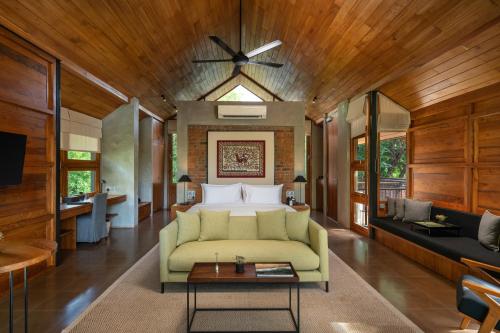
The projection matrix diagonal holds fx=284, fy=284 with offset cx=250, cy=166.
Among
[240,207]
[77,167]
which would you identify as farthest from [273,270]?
[77,167]

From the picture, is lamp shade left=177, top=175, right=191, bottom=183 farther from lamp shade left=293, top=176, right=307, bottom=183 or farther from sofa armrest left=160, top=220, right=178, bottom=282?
sofa armrest left=160, top=220, right=178, bottom=282

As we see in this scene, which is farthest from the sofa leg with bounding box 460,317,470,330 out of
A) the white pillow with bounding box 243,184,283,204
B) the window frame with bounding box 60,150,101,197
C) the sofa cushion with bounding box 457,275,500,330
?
the window frame with bounding box 60,150,101,197

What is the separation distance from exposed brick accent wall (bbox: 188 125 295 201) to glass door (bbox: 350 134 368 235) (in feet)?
4.45

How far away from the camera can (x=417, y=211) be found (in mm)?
4680

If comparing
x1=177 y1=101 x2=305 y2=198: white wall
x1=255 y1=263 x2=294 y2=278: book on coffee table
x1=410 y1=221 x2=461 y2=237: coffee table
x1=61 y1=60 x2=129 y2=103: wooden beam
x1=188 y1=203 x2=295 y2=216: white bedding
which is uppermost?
x1=61 y1=60 x2=129 y2=103: wooden beam

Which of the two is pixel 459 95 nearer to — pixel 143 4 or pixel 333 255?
pixel 333 255

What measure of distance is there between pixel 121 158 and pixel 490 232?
6606 mm

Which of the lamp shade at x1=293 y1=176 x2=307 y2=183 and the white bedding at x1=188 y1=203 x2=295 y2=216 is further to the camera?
the lamp shade at x1=293 y1=176 x2=307 y2=183

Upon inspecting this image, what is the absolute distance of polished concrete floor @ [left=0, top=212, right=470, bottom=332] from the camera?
8.29ft

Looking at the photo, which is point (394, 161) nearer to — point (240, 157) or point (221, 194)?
point (240, 157)

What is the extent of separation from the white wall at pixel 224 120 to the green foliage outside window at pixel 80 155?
6.50 feet

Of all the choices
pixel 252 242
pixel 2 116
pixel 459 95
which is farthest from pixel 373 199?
pixel 2 116

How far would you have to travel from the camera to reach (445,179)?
15.1 feet

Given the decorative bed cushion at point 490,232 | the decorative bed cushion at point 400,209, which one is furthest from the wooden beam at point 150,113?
the decorative bed cushion at point 490,232
